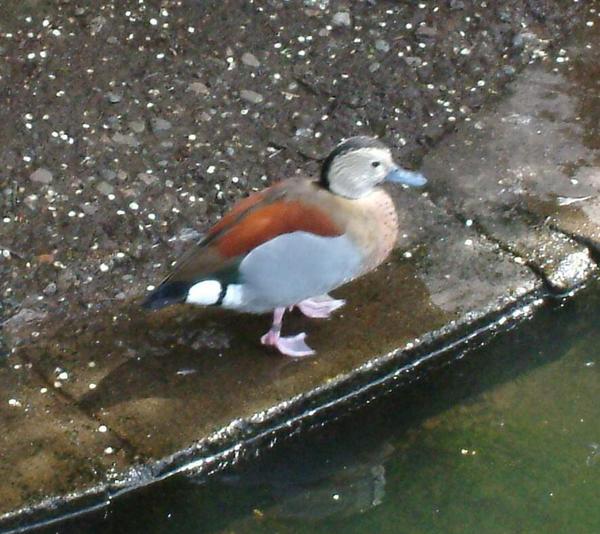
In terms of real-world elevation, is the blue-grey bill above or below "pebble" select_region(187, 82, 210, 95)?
above

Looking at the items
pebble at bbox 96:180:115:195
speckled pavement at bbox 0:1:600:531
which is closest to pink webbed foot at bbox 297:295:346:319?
speckled pavement at bbox 0:1:600:531

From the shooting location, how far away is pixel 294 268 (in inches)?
139

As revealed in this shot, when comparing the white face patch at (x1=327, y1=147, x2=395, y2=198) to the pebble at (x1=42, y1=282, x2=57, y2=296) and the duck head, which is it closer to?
the duck head

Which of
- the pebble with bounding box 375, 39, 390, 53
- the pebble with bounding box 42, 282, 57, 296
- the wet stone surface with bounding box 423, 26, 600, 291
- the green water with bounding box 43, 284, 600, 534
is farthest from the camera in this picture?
the pebble with bounding box 375, 39, 390, 53

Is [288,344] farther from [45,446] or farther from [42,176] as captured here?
[42,176]

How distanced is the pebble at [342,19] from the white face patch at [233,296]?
78.5 inches

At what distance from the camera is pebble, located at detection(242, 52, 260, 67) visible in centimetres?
495

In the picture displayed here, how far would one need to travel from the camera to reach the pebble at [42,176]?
434 centimetres

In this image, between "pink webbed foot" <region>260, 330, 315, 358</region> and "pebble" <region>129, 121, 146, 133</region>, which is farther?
"pebble" <region>129, 121, 146, 133</region>

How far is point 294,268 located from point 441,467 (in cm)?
76

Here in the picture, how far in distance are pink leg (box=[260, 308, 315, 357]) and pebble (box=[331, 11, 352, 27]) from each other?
6.22ft

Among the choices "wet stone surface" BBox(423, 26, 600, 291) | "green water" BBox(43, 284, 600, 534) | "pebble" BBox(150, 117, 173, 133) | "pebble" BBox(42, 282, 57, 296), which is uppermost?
"pebble" BBox(150, 117, 173, 133)

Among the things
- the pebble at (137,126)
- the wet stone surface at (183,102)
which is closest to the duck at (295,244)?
the wet stone surface at (183,102)

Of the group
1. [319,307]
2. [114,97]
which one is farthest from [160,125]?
[319,307]
